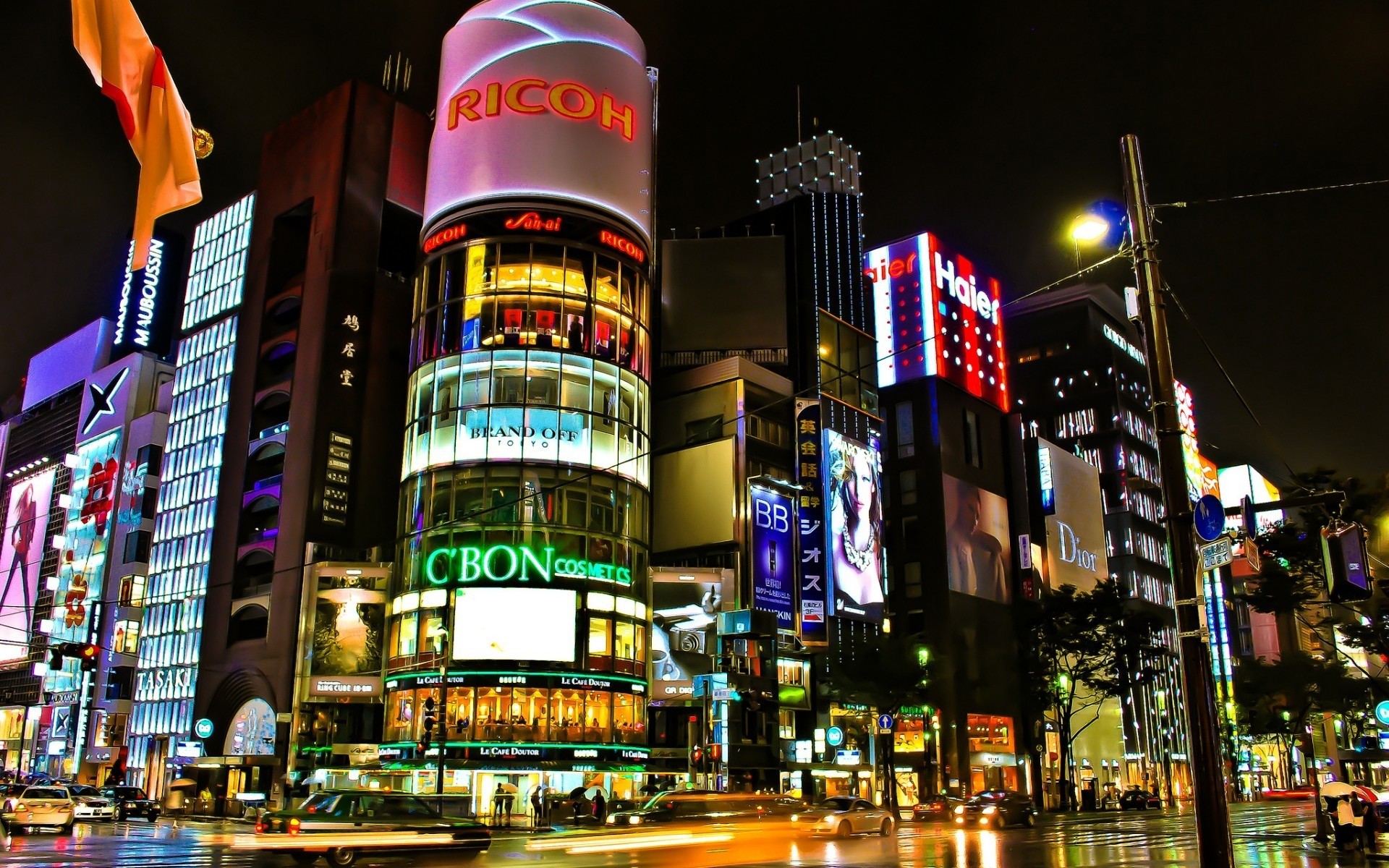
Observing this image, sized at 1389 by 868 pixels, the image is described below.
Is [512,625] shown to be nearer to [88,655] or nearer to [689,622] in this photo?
[689,622]

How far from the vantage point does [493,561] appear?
190ft

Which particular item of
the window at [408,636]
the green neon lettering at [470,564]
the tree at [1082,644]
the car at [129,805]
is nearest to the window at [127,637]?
the car at [129,805]

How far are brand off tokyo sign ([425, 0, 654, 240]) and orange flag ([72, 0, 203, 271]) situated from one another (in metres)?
57.1

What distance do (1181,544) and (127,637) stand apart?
86355 millimetres

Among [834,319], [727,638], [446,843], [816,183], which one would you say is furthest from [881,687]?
[816,183]

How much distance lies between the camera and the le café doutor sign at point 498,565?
57.8 metres

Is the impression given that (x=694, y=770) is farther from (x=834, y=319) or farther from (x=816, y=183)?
(x=816, y=183)

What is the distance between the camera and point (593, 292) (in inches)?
2520

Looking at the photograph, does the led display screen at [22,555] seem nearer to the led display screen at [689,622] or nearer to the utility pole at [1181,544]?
the led display screen at [689,622]

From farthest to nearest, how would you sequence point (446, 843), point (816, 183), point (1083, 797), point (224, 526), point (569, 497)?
1. point (816, 183)
2. point (1083, 797)
3. point (224, 526)
4. point (569, 497)
5. point (446, 843)

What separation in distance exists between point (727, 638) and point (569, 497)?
38.7ft

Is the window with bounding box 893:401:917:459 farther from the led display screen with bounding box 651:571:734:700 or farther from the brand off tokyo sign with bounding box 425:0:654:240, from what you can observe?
the brand off tokyo sign with bounding box 425:0:654:240

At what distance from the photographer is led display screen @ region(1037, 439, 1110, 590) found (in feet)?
332

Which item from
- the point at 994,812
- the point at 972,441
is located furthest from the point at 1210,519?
the point at 972,441
